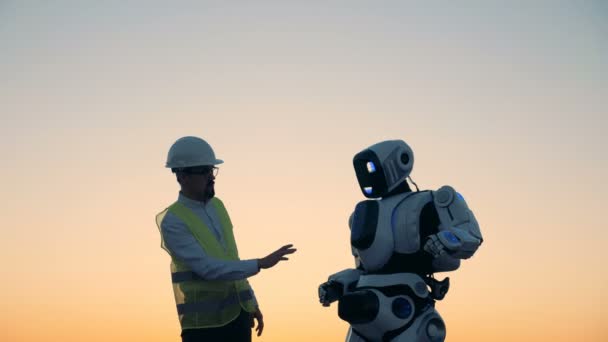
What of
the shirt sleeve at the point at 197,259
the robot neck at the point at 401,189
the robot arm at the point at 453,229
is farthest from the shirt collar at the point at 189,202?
the robot arm at the point at 453,229

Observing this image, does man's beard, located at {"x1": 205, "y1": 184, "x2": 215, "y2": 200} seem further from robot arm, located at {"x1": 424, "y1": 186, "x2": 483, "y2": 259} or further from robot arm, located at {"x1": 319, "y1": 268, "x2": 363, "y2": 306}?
robot arm, located at {"x1": 424, "y1": 186, "x2": 483, "y2": 259}

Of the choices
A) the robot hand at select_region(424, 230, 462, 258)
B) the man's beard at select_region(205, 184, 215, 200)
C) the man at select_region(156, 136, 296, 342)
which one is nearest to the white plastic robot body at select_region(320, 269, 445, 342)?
the robot hand at select_region(424, 230, 462, 258)

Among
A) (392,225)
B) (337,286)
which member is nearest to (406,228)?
(392,225)

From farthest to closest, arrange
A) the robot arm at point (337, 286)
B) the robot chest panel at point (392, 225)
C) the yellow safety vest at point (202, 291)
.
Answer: the robot arm at point (337, 286) < the robot chest panel at point (392, 225) < the yellow safety vest at point (202, 291)

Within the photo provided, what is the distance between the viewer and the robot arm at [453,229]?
37.7 ft

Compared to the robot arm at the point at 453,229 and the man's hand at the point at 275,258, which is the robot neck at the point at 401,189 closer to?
the robot arm at the point at 453,229

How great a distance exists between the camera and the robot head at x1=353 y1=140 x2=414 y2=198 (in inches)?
486

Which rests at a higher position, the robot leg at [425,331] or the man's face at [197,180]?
the man's face at [197,180]

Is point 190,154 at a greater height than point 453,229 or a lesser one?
greater

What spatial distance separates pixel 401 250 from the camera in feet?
39.3

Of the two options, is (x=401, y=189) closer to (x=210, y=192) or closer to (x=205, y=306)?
(x=210, y=192)

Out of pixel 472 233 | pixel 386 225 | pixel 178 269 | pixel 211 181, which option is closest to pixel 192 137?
pixel 211 181

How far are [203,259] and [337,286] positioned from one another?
177cm

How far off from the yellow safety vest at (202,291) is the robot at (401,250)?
1.18 metres
